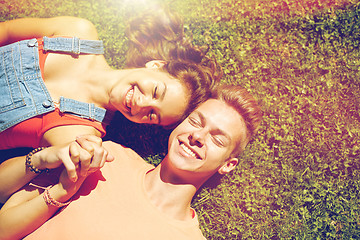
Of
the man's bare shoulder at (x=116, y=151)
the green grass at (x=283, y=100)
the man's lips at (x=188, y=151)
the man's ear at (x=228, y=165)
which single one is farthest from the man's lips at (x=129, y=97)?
the man's ear at (x=228, y=165)

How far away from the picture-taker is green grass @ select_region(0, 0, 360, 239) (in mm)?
4535

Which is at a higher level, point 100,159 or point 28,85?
point 28,85

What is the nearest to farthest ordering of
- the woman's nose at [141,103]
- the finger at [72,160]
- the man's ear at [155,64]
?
the finger at [72,160], the woman's nose at [141,103], the man's ear at [155,64]

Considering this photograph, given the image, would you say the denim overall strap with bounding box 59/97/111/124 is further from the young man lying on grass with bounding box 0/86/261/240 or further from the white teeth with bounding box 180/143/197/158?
the white teeth with bounding box 180/143/197/158

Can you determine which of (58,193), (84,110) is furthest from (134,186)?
(84,110)

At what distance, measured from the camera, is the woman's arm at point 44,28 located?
3.93 meters

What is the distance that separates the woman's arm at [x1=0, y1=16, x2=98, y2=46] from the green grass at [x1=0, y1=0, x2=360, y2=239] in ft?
3.03

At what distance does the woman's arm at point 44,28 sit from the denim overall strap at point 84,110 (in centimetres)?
90

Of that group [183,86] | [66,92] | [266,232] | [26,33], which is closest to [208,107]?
[183,86]

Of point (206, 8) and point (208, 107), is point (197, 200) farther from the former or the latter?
point (206, 8)

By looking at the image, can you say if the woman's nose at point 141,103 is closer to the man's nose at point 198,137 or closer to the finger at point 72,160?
the man's nose at point 198,137

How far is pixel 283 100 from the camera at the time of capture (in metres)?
4.79

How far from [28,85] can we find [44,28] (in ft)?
2.81

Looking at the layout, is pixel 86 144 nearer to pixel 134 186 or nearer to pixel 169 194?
pixel 134 186
